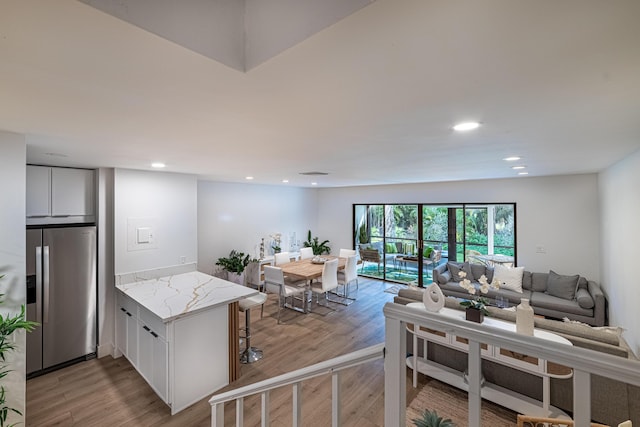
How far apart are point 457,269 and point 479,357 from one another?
5.49 metres

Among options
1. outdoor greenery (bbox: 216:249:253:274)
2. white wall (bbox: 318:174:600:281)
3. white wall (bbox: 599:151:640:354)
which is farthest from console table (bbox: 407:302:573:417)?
outdoor greenery (bbox: 216:249:253:274)

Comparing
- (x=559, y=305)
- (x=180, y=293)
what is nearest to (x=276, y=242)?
(x=180, y=293)

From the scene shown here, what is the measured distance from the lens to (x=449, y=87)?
1.10m

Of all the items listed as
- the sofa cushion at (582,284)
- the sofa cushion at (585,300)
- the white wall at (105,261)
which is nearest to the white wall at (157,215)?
the white wall at (105,261)

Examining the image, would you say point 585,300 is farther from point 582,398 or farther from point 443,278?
point 582,398

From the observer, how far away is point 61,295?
322cm

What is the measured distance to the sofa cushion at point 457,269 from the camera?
548 cm

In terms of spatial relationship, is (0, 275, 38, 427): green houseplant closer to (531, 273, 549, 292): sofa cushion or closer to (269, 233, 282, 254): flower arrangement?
(269, 233, 282, 254): flower arrangement

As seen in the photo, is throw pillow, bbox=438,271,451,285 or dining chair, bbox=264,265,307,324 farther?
throw pillow, bbox=438,271,451,285

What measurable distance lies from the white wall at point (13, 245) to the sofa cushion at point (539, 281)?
6.59m

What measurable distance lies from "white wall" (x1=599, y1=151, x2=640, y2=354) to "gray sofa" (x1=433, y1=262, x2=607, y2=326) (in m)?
0.18

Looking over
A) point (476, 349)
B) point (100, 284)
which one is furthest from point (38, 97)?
point (100, 284)

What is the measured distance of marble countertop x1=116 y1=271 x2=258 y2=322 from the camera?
273 cm

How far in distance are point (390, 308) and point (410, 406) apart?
257 centimetres
